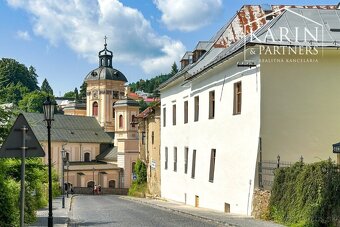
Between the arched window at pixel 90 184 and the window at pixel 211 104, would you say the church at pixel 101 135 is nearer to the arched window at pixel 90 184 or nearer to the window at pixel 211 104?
the arched window at pixel 90 184

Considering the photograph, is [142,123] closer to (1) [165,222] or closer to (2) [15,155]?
(1) [165,222]

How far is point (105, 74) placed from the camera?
85438mm

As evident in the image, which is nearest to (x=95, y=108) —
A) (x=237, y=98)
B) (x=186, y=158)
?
(x=186, y=158)

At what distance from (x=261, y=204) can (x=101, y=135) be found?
7031 cm

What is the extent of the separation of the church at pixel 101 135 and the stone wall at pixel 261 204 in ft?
178

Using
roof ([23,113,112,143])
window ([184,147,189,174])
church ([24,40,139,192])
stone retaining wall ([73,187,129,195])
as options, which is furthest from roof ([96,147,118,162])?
window ([184,147,189,174])

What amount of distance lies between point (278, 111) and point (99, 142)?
6826 centimetres

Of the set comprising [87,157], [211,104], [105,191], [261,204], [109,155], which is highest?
[211,104]

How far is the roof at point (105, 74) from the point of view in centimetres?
8575

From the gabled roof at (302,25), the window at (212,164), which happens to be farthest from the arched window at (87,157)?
the gabled roof at (302,25)

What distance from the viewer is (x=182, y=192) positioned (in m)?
31.1

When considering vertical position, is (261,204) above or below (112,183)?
above

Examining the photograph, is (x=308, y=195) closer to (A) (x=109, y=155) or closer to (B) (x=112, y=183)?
(B) (x=112, y=183)

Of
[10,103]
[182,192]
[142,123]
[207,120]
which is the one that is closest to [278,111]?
[207,120]
